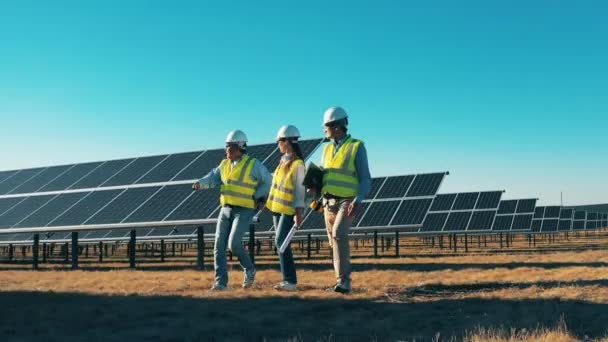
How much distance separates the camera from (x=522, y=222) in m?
40.7

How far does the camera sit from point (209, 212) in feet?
47.1

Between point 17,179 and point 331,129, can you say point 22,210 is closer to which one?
point 17,179

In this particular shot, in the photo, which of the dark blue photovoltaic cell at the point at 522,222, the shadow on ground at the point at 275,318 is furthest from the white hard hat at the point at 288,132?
the dark blue photovoltaic cell at the point at 522,222

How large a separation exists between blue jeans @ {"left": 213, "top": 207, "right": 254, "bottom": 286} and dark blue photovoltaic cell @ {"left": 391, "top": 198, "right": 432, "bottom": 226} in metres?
12.1

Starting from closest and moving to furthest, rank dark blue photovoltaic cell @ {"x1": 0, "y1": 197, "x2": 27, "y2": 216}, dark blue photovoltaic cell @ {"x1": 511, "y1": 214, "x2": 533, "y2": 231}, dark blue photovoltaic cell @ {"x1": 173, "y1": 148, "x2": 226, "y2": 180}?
dark blue photovoltaic cell @ {"x1": 173, "y1": 148, "x2": 226, "y2": 180} → dark blue photovoltaic cell @ {"x1": 0, "y1": 197, "x2": 27, "y2": 216} → dark blue photovoltaic cell @ {"x1": 511, "y1": 214, "x2": 533, "y2": 231}

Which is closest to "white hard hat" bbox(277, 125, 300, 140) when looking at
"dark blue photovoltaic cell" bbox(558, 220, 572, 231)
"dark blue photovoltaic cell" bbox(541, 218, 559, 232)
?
"dark blue photovoltaic cell" bbox(541, 218, 559, 232)

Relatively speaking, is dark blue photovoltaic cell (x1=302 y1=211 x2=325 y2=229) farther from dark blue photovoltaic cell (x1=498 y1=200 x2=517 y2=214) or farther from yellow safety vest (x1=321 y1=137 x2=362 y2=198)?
dark blue photovoltaic cell (x1=498 y1=200 x2=517 y2=214)

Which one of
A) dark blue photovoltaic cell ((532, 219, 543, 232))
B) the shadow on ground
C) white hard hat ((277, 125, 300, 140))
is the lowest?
the shadow on ground

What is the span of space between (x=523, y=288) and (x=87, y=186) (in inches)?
602

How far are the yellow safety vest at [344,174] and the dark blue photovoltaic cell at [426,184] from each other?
610 inches

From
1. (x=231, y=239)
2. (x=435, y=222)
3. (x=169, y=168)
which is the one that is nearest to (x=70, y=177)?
(x=169, y=168)

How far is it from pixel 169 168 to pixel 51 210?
3.69 meters

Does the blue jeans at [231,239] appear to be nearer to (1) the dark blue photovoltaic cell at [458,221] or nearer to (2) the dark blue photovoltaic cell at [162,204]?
(2) the dark blue photovoltaic cell at [162,204]

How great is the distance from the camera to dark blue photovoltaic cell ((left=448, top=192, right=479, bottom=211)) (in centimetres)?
3528
